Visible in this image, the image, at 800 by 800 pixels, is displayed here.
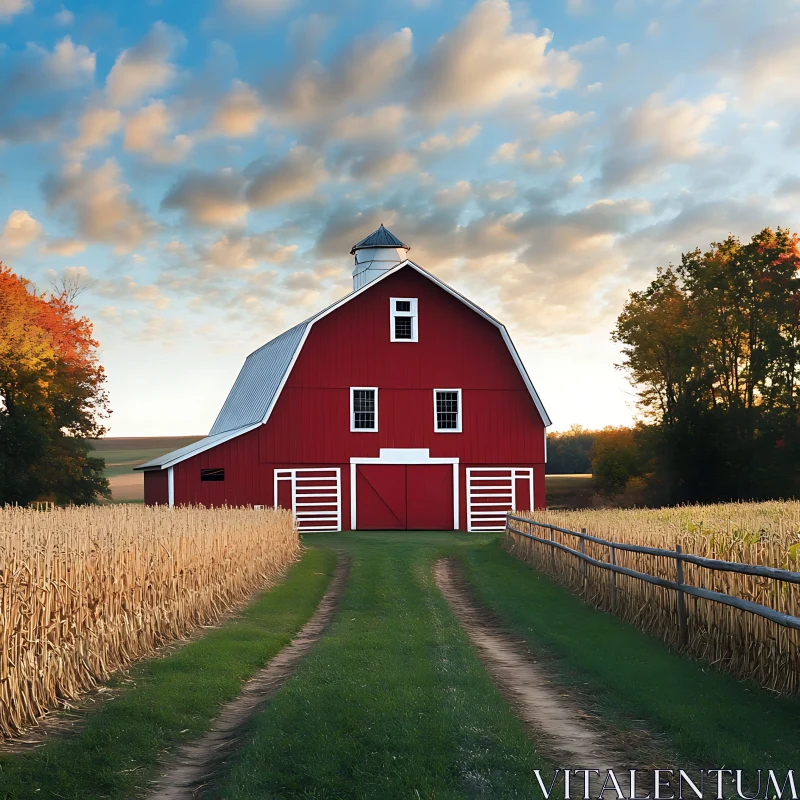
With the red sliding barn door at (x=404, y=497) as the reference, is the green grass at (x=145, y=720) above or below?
below

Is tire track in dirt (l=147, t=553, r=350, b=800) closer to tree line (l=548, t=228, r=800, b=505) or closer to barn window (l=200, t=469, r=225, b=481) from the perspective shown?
barn window (l=200, t=469, r=225, b=481)

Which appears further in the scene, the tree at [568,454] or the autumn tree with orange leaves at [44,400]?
the tree at [568,454]

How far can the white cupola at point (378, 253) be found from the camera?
44062 mm

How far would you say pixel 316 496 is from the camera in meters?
34.4

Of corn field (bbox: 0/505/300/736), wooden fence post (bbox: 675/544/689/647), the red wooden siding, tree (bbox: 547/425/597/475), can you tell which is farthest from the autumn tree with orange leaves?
tree (bbox: 547/425/597/475)

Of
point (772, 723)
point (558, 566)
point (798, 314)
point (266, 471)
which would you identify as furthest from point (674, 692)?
point (798, 314)

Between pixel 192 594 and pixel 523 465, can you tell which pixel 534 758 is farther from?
pixel 523 465

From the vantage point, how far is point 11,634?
870cm

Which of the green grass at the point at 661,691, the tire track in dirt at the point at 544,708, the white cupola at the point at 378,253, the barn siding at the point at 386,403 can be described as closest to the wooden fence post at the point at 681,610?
the green grass at the point at 661,691

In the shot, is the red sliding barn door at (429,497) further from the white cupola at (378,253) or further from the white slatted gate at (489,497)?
the white cupola at (378,253)

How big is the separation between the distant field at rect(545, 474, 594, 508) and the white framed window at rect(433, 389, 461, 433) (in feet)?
65.0

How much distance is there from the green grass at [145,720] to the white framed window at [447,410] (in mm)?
21162

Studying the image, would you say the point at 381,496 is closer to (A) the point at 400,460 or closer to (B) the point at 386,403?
(A) the point at 400,460

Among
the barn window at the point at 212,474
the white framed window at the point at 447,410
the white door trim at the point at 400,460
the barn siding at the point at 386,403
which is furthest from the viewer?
the white framed window at the point at 447,410
